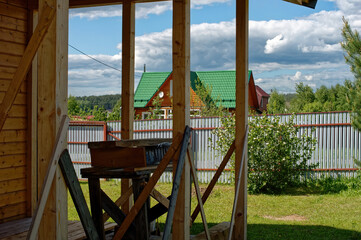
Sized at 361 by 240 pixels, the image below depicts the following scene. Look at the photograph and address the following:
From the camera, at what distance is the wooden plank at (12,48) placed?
6.25 m

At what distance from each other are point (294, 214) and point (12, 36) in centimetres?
594

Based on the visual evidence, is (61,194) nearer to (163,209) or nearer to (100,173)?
(100,173)

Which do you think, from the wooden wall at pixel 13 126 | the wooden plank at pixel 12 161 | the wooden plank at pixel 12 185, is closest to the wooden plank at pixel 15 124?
the wooden wall at pixel 13 126

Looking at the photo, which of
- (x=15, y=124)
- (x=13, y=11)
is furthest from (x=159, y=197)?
(x=13, y=11)

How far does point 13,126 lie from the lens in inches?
251

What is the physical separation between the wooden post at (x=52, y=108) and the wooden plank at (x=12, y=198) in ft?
12.0

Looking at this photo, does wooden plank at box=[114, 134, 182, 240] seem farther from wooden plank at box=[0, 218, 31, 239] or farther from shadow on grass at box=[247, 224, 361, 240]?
shadow on grass at box=[247, 224, 361, 240]

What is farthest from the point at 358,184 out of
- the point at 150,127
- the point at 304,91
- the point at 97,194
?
the point at 304,91

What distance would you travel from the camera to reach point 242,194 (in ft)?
17.6

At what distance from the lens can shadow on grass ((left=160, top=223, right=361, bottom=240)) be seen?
672cm

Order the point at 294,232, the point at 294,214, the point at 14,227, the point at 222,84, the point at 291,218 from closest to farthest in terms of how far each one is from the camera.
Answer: the point at 14,227 < the point at 294,232 < the point at 291,218 < the point at 294,214 < the point at 222,84

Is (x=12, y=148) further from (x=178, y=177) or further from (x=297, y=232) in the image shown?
(x=297, y=232)

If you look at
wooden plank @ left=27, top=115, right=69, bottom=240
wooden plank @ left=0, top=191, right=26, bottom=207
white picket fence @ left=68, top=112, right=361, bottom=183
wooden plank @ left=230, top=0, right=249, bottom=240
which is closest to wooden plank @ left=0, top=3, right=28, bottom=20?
→ wooden plank @ left=0, top=191, right=26, bottom=207

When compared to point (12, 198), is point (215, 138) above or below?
above
